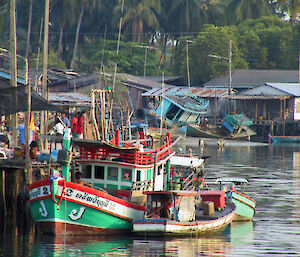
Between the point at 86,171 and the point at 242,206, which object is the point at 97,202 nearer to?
the point at 86,171

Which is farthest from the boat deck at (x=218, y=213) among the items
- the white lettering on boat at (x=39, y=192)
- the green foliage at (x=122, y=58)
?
the green foliage at (x=122, y=58)

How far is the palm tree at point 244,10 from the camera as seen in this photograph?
10200 centimetres

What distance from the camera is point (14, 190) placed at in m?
25.3

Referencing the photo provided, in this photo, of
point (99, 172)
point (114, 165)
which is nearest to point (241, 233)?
point (114, 165)

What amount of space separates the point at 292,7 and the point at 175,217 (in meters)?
76.8

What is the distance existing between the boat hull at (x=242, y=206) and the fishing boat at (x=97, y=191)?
3.87 meters

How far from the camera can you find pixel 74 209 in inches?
934

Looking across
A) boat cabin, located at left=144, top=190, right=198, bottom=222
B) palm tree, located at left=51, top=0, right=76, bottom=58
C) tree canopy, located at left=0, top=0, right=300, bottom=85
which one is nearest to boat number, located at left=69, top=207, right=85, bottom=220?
boat cabin, located at left=144, top=190, right=198, bottom=222

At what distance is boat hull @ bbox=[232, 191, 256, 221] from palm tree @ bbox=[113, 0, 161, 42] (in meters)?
70.7

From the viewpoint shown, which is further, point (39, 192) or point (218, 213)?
point (218, 213)

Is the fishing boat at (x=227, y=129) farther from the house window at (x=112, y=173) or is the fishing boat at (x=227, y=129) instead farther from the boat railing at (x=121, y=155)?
the house window at (x=112, y=173)

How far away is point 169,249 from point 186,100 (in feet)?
172

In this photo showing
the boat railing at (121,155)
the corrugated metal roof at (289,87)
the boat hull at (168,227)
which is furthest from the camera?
the corrugated metal roof at (289,87)

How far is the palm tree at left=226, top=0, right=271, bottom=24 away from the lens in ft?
335
